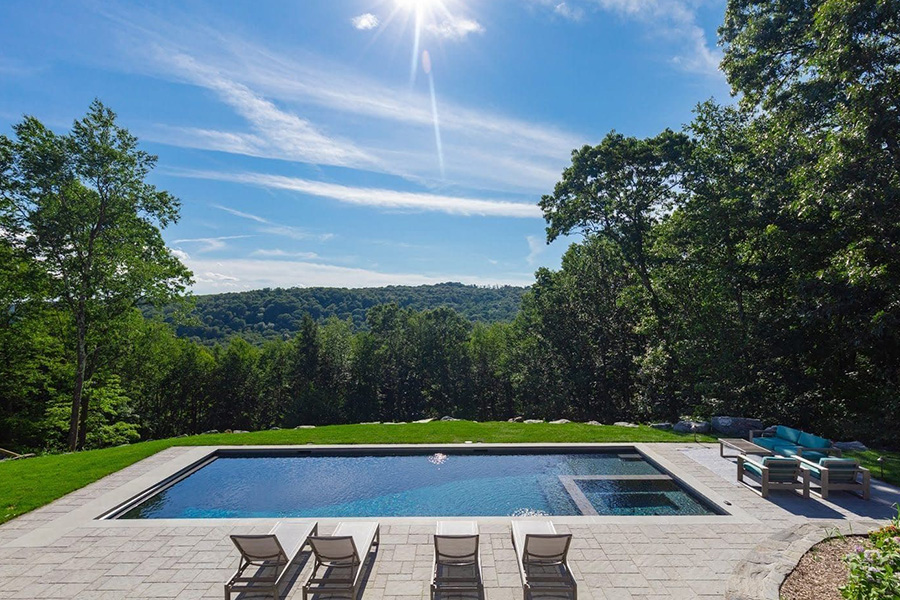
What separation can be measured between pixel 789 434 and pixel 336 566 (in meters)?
11.5

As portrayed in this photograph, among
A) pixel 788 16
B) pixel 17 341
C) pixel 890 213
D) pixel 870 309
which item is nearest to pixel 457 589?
pixel 890 213

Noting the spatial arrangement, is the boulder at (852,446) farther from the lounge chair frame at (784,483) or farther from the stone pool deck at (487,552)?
the lounge chair frame at (784,483)

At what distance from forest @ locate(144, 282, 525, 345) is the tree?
3426cm

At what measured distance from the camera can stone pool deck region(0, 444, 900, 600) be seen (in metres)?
5.68

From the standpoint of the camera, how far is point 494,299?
82938mm

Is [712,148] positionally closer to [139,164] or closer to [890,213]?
[890,213]

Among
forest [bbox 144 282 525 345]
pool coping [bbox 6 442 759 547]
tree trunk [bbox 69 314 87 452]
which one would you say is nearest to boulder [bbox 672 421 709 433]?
pool coping [bbox 6 442 759 547]

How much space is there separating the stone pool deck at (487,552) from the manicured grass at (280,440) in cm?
147

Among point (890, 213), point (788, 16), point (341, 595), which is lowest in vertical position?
point (341, 595)

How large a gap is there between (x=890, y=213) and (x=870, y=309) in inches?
134

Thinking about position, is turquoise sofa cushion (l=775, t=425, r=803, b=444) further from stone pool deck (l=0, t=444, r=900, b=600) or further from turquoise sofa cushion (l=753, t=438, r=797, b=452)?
stone pool deck (l=0, t=444, r=900, b=600)

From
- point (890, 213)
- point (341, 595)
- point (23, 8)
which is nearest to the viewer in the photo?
point (341, 595)

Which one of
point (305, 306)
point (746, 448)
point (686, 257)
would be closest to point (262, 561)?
point (746, 448)

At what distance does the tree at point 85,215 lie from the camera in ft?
55.6
